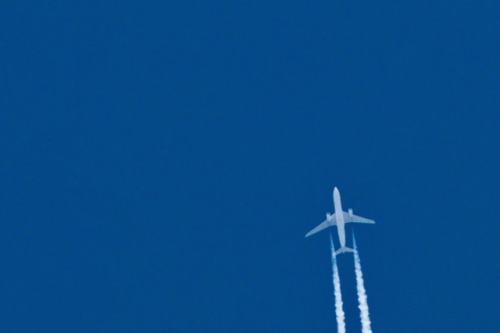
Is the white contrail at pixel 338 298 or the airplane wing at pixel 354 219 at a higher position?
the airplane wing at pixel 354 219

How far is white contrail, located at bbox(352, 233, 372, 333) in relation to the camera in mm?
157750

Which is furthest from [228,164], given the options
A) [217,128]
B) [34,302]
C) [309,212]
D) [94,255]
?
[34,302]

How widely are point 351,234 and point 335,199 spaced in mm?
7874

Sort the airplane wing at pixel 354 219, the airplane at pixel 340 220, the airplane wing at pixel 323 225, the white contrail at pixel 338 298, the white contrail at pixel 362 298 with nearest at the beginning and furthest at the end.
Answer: the white contrail at pixel 362 298, the white contrail at pixel 338 298, the airplane at pixel 340 220, the airplane wing at pixel 354 219, the airplane wing at pixel 323 225

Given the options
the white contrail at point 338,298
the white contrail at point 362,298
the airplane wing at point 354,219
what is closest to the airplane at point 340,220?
the airplane wing at point 354,219

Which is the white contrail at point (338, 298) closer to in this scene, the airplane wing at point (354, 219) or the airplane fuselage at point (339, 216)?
the airplane fuselage at point (339, 216)

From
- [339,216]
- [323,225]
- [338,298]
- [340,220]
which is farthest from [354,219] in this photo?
[338,298]

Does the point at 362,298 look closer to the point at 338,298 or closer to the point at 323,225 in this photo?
the point at 338,298

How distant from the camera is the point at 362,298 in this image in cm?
16175

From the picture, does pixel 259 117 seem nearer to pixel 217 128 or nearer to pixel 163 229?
pixel 217 128

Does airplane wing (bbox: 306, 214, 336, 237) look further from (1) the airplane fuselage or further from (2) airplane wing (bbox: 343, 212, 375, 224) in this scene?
(2) airplane wing (bbox: 343, 212, 375, 224)

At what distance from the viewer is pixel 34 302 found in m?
174

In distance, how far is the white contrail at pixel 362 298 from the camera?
6211 inches

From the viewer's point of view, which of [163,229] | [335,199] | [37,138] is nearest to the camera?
[335,199]
